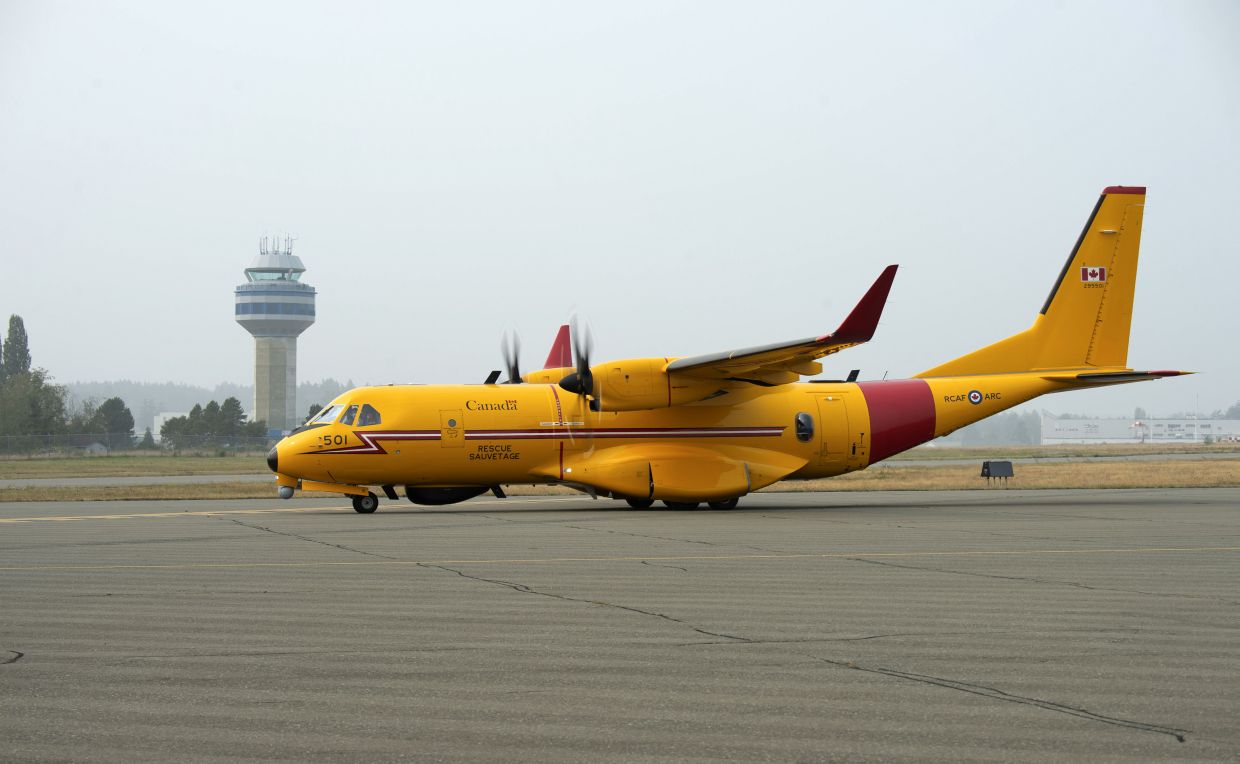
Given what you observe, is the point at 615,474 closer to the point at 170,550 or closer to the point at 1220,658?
the point at 170,550

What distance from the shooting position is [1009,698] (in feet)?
23.1

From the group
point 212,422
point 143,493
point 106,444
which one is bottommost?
point 143,493

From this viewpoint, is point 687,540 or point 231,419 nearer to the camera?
point 687,540

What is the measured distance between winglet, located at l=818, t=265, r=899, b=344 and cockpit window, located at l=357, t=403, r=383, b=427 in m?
9.67

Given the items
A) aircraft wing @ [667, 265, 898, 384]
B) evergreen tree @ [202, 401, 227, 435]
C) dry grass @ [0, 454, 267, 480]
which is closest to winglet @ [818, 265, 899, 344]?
aircraft wing @ [667, 265, 898, 384]

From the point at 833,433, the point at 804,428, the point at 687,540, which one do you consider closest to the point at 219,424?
the point at 804,428

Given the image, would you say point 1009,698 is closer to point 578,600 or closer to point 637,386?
point 578,600

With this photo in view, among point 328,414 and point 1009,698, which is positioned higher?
point 328,414

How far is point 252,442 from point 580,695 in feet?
315

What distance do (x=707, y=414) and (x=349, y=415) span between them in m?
8.00

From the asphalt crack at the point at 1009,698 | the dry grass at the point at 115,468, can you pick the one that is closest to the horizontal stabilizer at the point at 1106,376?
the asphalt crack at the point at 1009,698

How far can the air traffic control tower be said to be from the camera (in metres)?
145

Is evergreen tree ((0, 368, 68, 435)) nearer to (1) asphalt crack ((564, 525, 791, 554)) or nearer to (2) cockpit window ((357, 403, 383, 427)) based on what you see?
(2) cockpit window ((357, 403, 383, 427))

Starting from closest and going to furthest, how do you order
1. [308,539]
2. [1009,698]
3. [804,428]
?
[1009,698] < [308,539] < [804,428]
